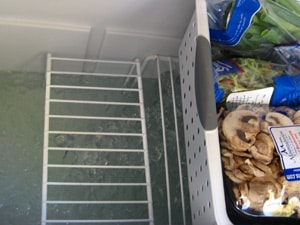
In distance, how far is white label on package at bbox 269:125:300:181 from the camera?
2.23ft

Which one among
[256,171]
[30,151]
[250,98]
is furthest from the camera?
[30,151]

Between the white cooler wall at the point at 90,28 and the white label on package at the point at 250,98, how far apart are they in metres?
0.21

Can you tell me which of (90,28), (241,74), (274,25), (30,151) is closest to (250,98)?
(241,74)

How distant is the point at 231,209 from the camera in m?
0.68

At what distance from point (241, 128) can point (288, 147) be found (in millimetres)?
88

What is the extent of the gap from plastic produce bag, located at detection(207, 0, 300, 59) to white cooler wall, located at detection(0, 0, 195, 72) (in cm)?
7

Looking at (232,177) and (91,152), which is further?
(91,152)

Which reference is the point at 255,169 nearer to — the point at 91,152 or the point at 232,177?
the point at 232,177

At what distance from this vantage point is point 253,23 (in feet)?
2.64

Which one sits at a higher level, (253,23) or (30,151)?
(253,23)

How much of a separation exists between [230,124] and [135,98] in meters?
0.43

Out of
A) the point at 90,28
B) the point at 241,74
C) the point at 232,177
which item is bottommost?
the point at 232,177

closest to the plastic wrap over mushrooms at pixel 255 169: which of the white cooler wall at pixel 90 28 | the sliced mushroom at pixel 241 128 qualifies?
the sliced mushroom at pixel 241 128

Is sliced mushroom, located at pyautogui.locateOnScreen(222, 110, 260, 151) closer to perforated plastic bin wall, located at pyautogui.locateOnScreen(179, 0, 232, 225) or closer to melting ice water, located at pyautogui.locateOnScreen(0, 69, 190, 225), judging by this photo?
perforated plastic bin wall, located at pyautogui.locateOnScreen(179, 0, 232, 225)
